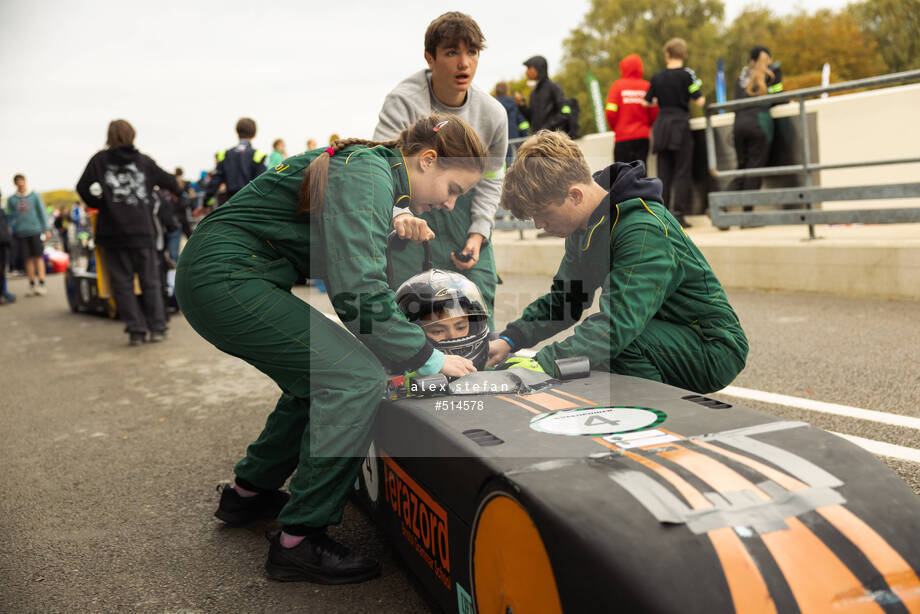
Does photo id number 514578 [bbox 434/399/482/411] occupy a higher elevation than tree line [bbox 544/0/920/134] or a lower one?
lower

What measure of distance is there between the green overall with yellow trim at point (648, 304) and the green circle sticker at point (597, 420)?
48 centimetres

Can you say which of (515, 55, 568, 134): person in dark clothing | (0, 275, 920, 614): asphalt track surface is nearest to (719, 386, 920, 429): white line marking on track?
(0, 275, 920, 614): asphalt track surface

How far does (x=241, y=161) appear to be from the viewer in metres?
8.81

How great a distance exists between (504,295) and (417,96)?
1.09 m

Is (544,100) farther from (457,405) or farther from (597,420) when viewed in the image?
(597,420)

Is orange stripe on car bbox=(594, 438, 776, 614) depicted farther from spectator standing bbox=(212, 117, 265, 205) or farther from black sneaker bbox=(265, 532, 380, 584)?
spectator standing bbox=(212, 117, 265, 205)

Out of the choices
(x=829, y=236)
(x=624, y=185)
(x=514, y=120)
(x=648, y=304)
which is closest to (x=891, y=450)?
(x=648, y=304)

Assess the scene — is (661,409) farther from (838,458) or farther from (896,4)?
(896,4)

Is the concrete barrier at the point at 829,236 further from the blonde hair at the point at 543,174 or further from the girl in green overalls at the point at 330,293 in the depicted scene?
the girl in green overalls at the point at 330,293

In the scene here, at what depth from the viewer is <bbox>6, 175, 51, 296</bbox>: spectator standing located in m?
12.6

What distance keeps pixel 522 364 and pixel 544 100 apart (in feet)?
26.5

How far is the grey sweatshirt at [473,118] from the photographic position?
12.1 feet

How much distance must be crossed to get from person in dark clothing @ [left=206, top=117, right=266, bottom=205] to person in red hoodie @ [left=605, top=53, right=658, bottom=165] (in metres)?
4.20

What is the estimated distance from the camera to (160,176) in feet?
23.8
